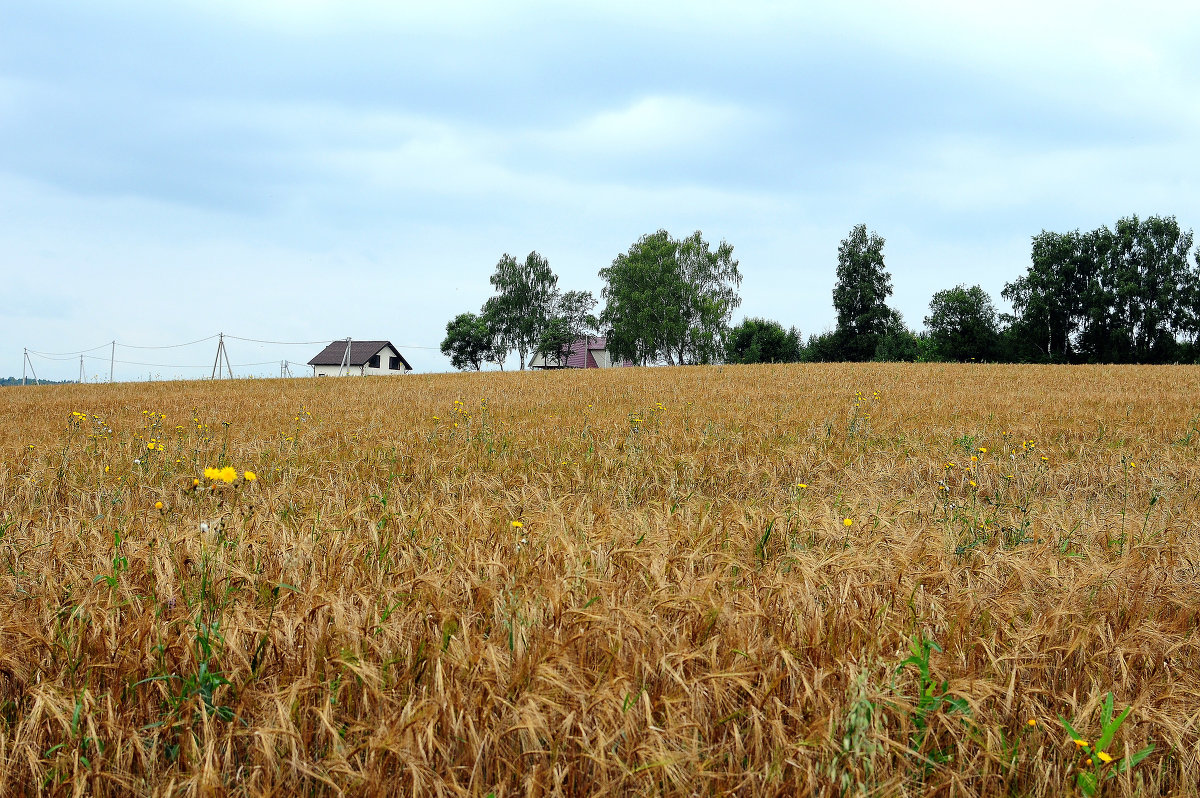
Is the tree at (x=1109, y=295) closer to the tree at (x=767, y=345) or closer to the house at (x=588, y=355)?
the tree at (x=767, y=345)

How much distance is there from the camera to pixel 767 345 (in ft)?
275

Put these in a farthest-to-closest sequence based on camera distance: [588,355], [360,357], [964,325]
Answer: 1. [588,355]
2. [360,357]
3. [964,325]

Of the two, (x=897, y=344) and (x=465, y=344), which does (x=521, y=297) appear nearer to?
(x=465, y=344)

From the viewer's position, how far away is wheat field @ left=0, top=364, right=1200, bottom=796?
1.95 meters

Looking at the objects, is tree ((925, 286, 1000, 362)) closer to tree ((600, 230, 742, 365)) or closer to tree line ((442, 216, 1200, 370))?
tree line ((442, 216, 1200, 370))

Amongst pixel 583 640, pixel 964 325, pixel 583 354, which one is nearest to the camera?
pixel 583 640

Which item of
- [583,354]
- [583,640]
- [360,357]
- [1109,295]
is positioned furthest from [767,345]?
[583,640]

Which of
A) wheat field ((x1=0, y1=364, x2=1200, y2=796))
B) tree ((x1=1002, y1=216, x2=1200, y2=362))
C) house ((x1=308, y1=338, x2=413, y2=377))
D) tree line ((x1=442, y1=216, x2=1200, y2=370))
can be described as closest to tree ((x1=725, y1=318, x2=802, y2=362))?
tree line ((x1=442, y1=216, x2=1200, y2=370))

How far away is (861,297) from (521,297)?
1316 inches

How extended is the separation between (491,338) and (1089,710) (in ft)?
258

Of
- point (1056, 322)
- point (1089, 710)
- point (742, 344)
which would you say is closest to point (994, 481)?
point (1089, 710)

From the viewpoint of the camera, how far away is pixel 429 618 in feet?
9.36

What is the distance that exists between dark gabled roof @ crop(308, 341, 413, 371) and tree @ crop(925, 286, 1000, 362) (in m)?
61.8

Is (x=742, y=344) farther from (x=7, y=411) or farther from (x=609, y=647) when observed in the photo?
(x=609, y=647)
